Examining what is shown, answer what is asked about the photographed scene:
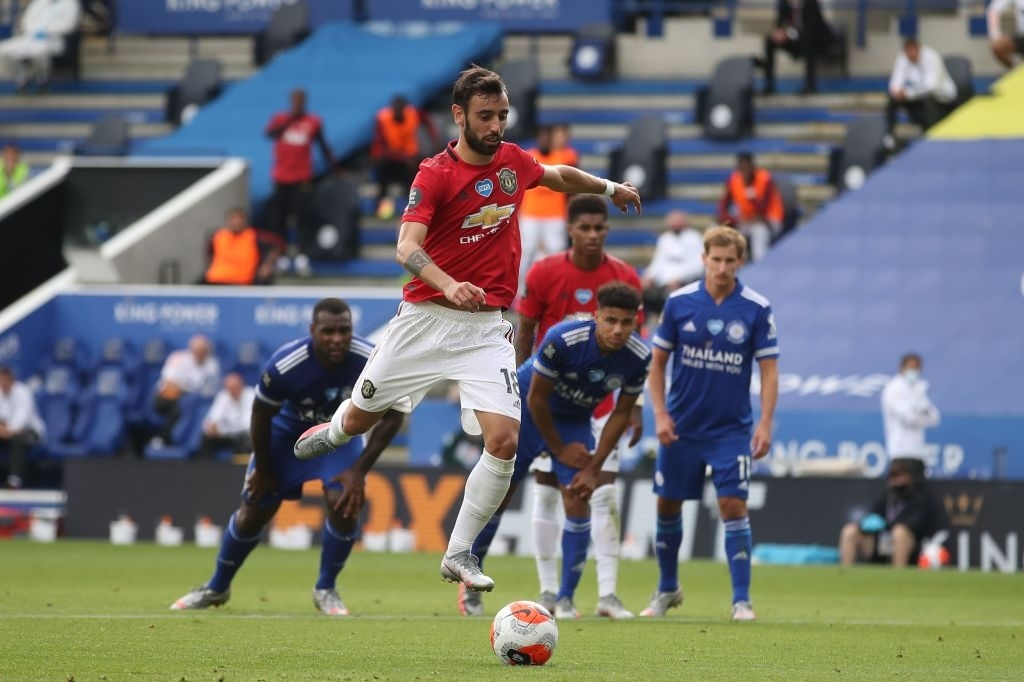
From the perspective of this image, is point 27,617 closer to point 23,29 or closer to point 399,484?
point 399,484

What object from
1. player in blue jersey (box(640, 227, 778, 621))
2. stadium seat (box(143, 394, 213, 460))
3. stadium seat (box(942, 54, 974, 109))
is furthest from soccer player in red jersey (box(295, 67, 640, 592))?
stadium seat (box(942, 54, 974, 109))

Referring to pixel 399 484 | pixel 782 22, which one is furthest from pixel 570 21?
pixel 399 484

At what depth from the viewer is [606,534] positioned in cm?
1202

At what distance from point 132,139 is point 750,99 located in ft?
34.0

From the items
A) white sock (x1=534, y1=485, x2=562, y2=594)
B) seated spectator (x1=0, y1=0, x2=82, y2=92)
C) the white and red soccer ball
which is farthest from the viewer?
seated spectator (x1=0, y1=0, x2=82, y2=92)

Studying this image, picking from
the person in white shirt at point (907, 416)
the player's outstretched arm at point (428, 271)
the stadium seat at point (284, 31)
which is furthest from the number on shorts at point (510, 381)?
the stadium seat at point (284, 31)

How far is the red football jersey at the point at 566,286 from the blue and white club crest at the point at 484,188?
10.8 feet

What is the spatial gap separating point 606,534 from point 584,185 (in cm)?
327

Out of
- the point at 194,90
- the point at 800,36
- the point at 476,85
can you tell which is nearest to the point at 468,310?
the point at 476,85

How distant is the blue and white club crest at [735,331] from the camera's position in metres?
11.5

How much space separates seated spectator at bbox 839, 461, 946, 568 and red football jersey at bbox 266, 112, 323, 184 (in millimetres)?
11085

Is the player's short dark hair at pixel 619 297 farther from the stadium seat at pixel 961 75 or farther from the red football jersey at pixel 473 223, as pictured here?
the stadium seat at pixel 961 75

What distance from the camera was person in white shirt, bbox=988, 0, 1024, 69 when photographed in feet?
84.9

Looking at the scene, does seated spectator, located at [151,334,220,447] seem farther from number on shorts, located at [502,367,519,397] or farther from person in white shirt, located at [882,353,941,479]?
number on shorts, located at [502,367,519,397]
